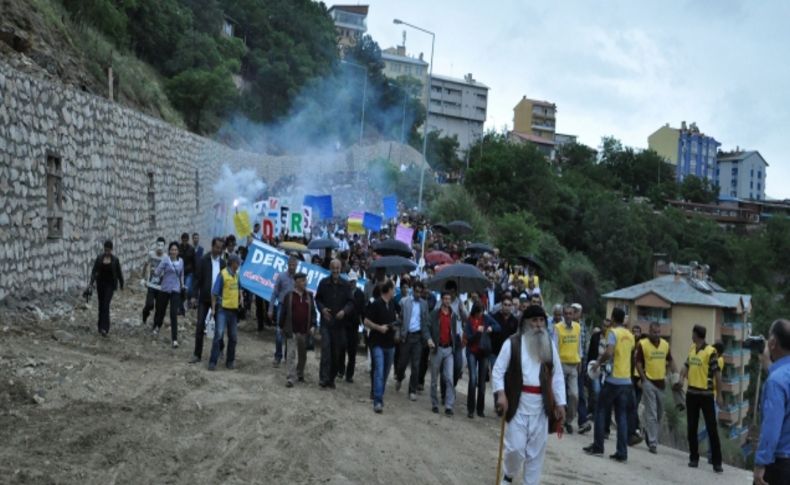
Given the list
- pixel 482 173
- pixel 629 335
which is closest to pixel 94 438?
pixel 629 335

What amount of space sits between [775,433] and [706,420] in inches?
272

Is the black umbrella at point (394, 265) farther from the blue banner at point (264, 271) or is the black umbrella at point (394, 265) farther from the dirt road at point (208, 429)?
the dirt road at point (208, 429)

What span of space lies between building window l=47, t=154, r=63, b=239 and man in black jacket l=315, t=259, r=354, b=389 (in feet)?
16.3

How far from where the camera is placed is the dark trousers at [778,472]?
20.6ft

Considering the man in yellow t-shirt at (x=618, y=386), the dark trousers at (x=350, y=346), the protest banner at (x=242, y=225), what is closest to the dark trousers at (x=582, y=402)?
the man in yellow t-shirt at (x=618, y=386)

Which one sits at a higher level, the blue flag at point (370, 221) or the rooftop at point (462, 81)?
the rooftop at point (462, 81)

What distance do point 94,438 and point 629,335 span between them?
7.42 meters

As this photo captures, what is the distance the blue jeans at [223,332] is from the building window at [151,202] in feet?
26.7

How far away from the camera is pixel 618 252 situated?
78.6 meters

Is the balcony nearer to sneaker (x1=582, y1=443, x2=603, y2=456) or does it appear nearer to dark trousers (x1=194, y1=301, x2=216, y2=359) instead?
sneaker (x1=582, y1=443, x2=603, y2=456)

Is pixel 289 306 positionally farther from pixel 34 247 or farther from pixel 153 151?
pixel 153 151

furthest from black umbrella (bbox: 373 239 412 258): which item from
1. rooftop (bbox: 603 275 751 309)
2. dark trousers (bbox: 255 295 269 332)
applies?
rooftop (bbox: 603 275 751 309)

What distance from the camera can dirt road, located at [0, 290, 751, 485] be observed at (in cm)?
814

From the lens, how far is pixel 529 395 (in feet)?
26.5
